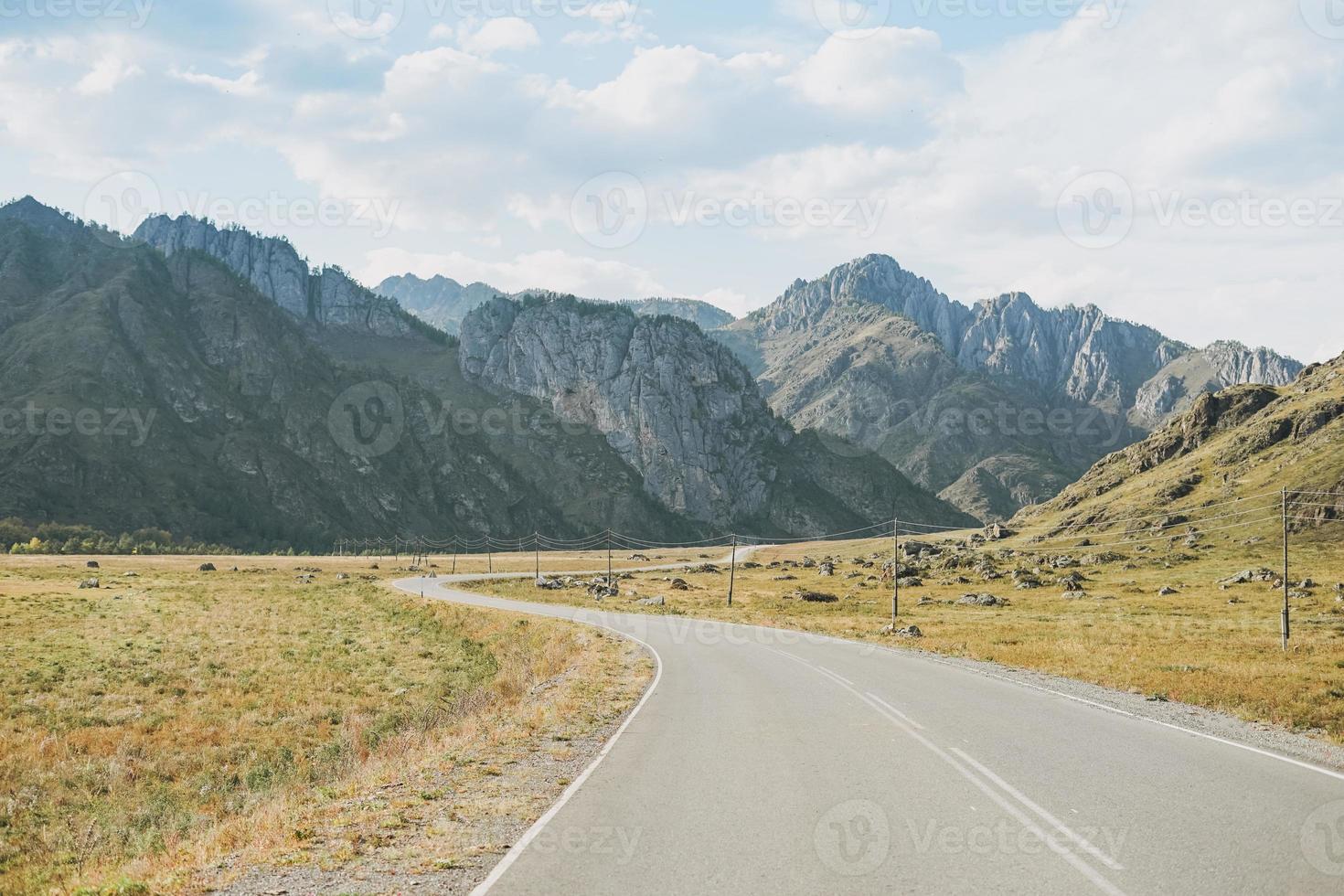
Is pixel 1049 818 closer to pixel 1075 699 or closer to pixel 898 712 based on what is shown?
pixel 898 712

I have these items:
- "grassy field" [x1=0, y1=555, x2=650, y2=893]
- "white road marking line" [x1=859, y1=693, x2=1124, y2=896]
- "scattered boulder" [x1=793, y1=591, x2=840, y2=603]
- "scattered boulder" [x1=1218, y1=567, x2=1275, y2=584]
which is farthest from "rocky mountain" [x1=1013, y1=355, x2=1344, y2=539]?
"white road marking line" [x1=859, y1=693, x2=1124, y2=896]

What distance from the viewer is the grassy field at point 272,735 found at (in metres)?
9.98

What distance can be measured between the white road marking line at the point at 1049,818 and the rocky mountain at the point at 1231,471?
87265mm

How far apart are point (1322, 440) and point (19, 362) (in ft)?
760

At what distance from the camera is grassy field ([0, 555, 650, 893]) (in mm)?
9977

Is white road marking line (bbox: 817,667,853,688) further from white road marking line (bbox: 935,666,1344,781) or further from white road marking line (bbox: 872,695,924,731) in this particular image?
white road marking line (bbox: 935,666,1344,781)

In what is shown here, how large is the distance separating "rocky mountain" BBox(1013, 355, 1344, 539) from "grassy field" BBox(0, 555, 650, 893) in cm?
8286

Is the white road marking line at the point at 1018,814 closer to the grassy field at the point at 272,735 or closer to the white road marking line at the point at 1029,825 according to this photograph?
the white road marking line at the point at 1029,825

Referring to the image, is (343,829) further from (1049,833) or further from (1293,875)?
(1293,875)

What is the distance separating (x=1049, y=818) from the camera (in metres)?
9.18

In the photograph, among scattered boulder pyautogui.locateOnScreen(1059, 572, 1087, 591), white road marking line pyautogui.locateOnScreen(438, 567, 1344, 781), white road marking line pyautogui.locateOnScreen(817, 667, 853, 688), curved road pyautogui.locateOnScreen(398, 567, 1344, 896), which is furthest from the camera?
scattered boulder pyautogui.locateOnScreen(1059, 572, 1087, 591)

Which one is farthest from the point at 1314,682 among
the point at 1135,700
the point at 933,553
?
the point at 933,553

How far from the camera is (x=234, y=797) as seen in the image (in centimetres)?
1777

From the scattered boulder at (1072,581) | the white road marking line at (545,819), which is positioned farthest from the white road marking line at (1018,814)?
the scattered boulder at (1072,581)
